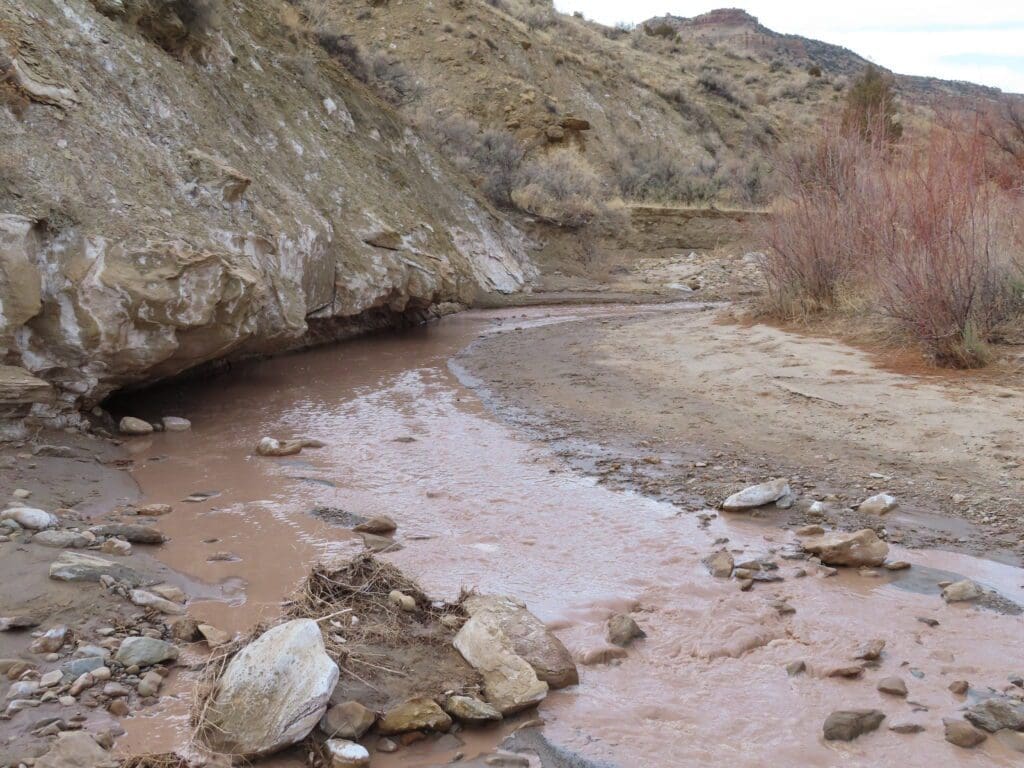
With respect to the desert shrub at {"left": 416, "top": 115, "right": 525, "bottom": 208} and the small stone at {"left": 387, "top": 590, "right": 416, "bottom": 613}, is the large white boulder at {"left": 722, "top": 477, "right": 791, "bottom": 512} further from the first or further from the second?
the desert shrub at {"left": 416, "top": 115, "right": 525, "bottom": 208}

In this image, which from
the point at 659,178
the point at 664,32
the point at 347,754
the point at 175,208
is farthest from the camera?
the point at 664,32

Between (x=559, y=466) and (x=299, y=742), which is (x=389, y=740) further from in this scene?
(x=559, y=466)

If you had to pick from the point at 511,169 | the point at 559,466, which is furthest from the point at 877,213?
the point at 511,169

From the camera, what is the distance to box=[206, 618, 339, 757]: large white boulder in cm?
268

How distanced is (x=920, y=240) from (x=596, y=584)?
5.13 m

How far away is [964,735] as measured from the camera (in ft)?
9.03

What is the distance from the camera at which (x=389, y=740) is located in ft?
9.20

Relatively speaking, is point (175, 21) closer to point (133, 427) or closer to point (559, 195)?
point (133, 427)

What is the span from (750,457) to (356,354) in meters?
6.12

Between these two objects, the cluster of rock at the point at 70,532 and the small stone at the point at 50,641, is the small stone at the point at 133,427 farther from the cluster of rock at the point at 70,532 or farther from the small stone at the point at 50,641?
the small stone at the point at 50,641

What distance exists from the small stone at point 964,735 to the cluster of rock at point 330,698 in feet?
4.04

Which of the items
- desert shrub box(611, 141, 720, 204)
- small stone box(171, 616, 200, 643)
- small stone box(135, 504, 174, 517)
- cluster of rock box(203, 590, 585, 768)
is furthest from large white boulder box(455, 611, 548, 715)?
desert shrub box(611, 141, 720, 204)

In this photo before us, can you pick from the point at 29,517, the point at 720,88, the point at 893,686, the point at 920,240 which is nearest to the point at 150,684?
the point at 29,517

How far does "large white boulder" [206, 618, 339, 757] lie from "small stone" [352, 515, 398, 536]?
5.82 feet
